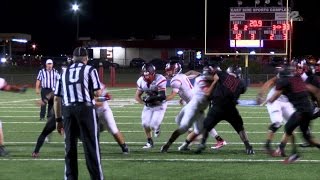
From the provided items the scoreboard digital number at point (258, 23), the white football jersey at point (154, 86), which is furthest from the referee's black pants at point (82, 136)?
the scoreboard digital number at point (258, 23)

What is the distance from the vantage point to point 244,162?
959 centimetres

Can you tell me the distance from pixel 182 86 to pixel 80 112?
4.13 metres

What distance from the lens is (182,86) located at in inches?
453

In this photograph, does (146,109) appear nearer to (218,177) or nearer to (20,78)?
(218,177)

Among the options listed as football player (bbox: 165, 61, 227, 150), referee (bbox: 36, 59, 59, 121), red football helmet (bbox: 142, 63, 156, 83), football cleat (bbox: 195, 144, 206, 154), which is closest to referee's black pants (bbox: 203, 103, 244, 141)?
football cleat (bbox: 195, 144, 206, 154)

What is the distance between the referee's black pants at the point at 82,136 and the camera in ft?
25.1

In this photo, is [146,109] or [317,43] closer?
[146,109]

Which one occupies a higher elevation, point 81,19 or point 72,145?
point 81,19

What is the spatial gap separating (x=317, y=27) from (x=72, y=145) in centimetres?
6512

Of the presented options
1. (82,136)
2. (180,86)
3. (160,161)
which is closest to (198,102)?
(180,86)

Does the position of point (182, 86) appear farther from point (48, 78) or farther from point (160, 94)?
point (48, 78)

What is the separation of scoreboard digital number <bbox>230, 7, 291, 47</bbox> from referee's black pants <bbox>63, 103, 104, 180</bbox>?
21.4m

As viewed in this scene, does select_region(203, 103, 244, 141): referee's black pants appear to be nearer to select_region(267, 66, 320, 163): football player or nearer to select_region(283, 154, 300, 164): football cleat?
select_region(267, 66, 320, 163): football player

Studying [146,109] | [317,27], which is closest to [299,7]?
[317,27]
